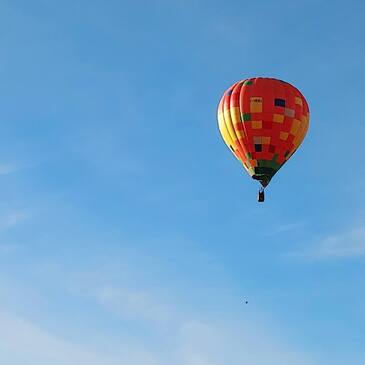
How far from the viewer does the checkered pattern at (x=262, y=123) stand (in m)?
101

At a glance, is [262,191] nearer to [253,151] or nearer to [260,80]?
[253,151]

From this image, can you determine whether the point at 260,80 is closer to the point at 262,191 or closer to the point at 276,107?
the point at 276,107

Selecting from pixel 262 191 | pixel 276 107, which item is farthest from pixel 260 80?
pixel 262 191

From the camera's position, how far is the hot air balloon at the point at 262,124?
101 m

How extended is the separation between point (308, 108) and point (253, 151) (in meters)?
7.22

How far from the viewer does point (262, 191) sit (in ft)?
328

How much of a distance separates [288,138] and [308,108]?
4053 mm

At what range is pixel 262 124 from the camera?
100688mm

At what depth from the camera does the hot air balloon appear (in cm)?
10075

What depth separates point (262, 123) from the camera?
101 meters

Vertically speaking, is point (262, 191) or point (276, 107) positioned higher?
point (276, 107)

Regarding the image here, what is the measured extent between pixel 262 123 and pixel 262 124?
88 mm

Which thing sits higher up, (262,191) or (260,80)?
(260,80)

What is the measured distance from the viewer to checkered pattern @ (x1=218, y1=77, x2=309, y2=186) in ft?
331
